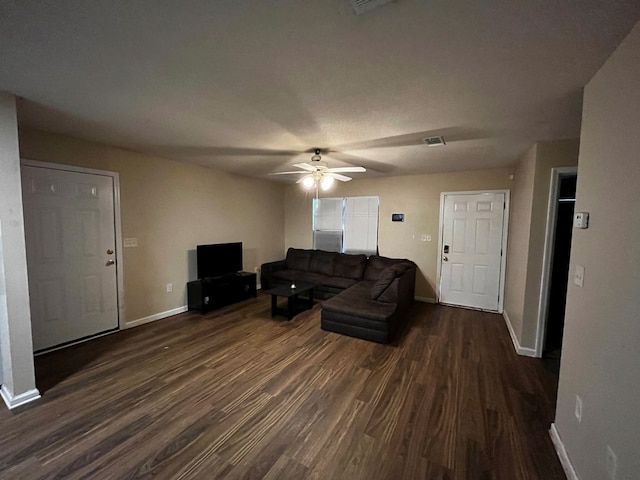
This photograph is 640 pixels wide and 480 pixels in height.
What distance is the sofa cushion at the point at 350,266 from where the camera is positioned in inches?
204

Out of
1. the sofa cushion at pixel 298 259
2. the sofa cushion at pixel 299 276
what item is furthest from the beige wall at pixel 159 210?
the sofa cushion at pixel 298 259

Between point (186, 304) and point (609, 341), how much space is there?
15.7 ft

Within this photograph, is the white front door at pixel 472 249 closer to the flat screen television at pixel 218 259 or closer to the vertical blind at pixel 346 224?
the vertical blind at pixel 346 224

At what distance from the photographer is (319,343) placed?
3236mm

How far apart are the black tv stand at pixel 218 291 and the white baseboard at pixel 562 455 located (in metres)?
4.18

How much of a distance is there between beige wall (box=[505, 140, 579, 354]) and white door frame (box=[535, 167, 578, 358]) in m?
0.03

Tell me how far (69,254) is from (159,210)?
117 cm

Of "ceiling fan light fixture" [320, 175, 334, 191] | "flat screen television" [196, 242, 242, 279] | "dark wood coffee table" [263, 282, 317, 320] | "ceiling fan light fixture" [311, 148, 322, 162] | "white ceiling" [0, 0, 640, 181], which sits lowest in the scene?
"dark wood coffee table" [263, 282, 317, 320]

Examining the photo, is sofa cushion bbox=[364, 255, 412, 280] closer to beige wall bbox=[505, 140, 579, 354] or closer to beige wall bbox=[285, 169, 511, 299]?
beige wall bbox=[285, 169, 511, 299]

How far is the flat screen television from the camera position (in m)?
4.31

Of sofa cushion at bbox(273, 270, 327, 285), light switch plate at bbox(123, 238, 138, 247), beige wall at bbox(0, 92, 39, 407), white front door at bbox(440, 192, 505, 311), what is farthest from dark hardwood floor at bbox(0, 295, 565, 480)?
sofa cushion at bbox(273, 270, 327, 285)

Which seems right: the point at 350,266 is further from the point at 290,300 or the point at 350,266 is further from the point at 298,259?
the point at 290,300

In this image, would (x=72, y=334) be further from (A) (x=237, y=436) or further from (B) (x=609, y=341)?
(B) (x=609, y=341)

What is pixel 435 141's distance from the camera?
9.42 feet
